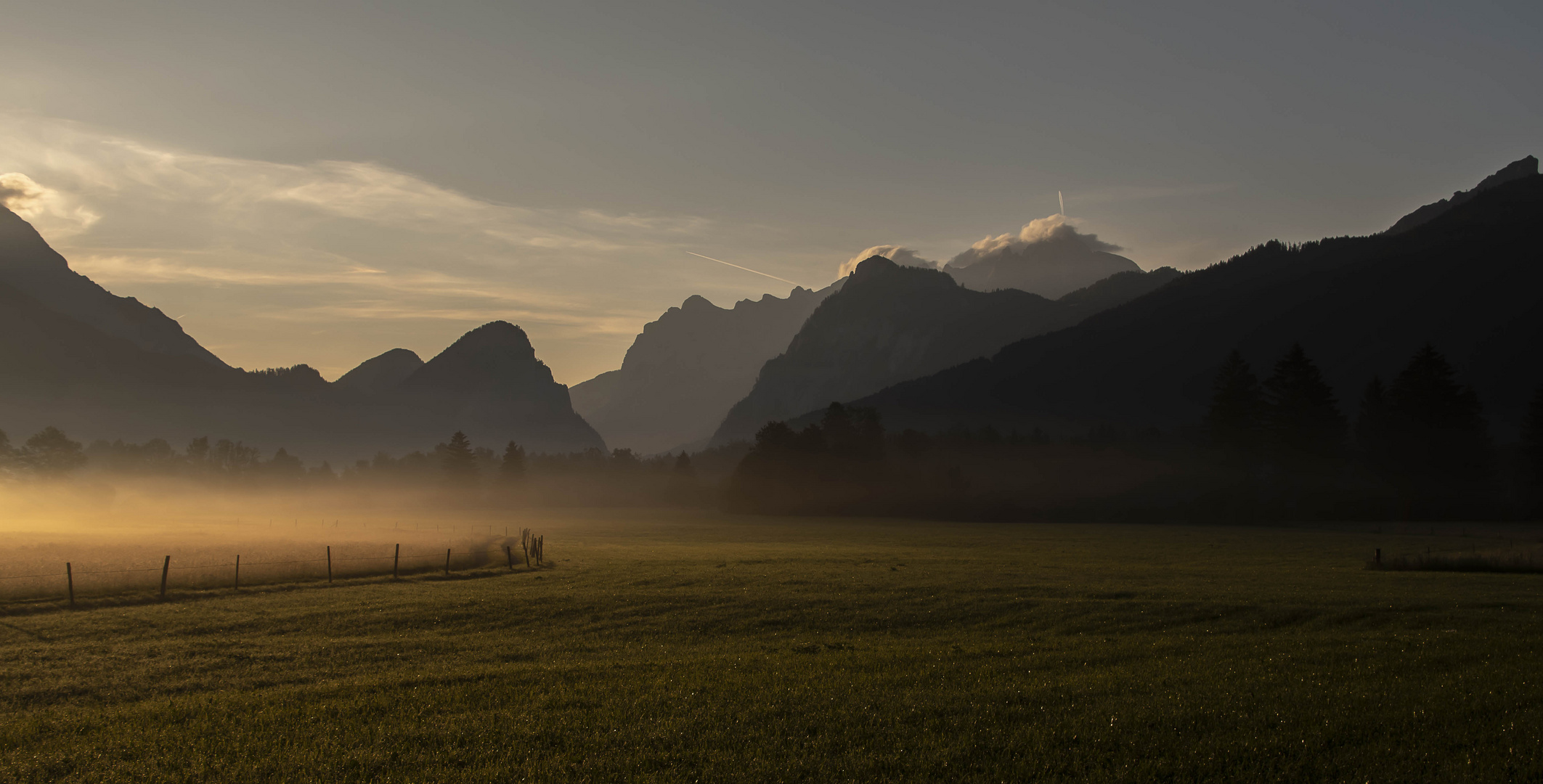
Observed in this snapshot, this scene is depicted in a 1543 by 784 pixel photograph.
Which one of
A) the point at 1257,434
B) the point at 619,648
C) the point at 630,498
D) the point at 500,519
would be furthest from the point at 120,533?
the point at 1257,434

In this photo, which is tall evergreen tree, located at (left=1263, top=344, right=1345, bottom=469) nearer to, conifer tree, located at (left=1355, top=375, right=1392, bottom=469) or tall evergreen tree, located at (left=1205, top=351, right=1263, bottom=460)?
tall evergreen tree, located at (left=1205, top=351, right=1263, bottom=460)

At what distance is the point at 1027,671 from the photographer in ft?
68.0

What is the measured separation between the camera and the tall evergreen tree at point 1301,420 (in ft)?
381

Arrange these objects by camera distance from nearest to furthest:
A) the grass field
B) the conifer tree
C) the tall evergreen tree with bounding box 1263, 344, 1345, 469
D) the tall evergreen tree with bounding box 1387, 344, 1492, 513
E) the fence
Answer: the grass field, the fence, the tall evergreen tree with bounding box 1387, 344, 1492, 513, the conifer tree, the tall evergreen tree with bounding box 1263, 344, 1345, 469

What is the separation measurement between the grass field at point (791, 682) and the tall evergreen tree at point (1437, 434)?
270ft

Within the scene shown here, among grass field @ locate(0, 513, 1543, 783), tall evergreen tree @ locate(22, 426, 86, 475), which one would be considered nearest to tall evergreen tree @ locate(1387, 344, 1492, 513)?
grass field @ locate(0, 513, 1543, 783)

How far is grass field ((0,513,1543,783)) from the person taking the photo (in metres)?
13.8

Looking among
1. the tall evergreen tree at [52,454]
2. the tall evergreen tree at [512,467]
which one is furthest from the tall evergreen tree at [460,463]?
the tall evergreen tree at [52,454]

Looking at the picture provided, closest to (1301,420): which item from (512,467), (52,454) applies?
(512,467)

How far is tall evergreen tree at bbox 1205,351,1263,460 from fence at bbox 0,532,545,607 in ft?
354

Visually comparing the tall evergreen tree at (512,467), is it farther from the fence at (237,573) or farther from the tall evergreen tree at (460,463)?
the fence at (237,573)

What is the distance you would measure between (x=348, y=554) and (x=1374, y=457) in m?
127

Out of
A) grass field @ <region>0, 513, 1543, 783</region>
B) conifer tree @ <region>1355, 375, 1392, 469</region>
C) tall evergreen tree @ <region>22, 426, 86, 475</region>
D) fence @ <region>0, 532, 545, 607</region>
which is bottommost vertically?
grass field @ <region>0, 513, 1543, 783</region>

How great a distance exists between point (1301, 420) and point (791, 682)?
123 m
